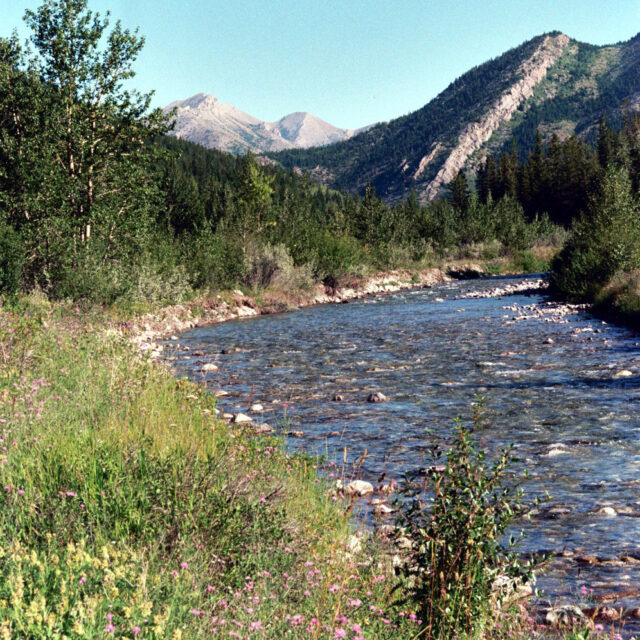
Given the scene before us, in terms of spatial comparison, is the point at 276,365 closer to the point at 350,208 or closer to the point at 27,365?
the point at 27,365

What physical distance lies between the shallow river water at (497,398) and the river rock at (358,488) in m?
0.71

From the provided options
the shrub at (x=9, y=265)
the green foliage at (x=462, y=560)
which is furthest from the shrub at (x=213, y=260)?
the green foliage at (x=462, y=560)

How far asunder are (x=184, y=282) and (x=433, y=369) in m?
17.6

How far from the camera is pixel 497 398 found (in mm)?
12617

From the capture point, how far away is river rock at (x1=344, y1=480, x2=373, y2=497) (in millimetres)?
7343

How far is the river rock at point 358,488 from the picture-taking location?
734 centimetres

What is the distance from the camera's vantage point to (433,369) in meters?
16.0

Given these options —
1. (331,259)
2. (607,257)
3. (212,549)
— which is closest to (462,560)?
(212,549)

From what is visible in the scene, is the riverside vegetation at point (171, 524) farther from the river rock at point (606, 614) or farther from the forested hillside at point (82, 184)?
the forested hillside at point (82, 184)

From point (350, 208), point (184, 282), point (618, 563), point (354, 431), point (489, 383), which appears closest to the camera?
point (618, 563)

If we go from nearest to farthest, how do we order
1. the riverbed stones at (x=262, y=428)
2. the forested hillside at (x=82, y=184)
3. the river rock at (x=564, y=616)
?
the river rock at (x=564, y=616)
the riverbed stones at (x=262, y=428)
the forested hillside at (x=82, y=184)

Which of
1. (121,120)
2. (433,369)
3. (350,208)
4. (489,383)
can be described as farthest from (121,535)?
(350,208)

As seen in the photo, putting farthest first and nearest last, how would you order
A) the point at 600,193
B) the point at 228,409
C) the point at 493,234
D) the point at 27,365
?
the point at 493,234, the point at 600,193, the point at 228,409, the point at 27,365

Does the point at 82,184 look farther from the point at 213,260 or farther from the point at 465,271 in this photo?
the point at 465,271
